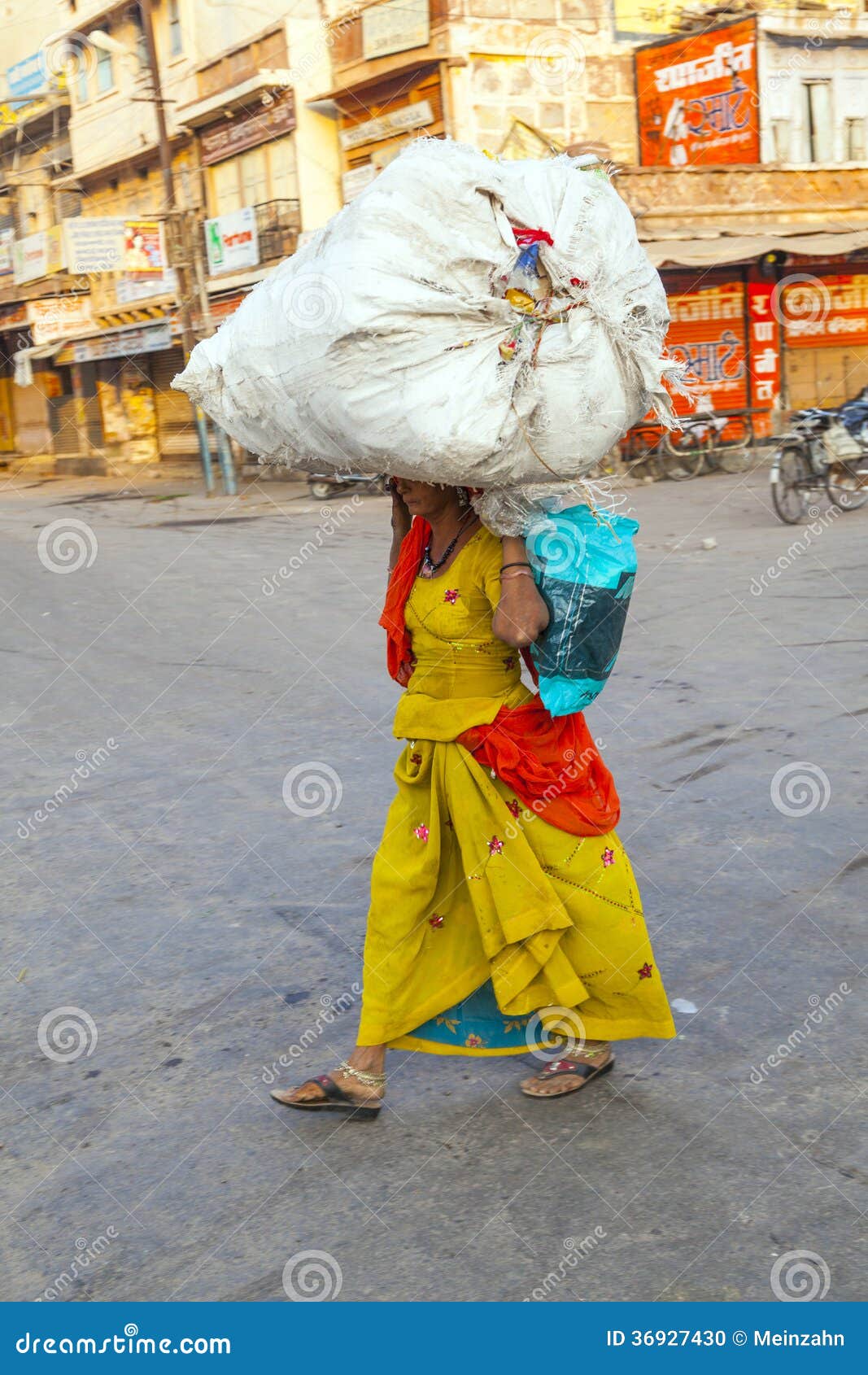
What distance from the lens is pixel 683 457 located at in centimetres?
1819

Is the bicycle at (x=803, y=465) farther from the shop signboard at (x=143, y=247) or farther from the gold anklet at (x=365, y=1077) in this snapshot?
the shop signboard at (x=143, y=247)

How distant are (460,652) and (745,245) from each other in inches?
682

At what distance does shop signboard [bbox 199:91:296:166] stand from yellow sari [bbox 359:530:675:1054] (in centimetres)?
2221

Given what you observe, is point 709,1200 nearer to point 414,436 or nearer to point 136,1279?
point 136,1279

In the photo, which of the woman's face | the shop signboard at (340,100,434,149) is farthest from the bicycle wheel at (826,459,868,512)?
the shop signboard at (340,100,434,149)

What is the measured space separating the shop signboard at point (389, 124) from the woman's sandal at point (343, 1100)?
65.8 ft

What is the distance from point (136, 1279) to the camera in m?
2.39

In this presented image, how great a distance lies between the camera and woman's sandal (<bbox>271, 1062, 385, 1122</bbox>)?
293cm

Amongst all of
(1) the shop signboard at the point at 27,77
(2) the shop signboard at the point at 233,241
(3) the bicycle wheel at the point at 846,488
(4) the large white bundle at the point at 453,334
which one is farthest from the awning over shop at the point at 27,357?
(4) the large white bundle at the point at 453,334

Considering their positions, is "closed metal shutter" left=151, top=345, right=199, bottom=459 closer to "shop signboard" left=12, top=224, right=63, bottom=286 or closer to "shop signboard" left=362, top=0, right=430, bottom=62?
"shop signboard" left=12, top=224, right=63, bottom=286

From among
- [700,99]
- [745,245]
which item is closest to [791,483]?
[745,245]

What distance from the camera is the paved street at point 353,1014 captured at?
2.44 meters

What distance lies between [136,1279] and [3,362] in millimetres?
37220

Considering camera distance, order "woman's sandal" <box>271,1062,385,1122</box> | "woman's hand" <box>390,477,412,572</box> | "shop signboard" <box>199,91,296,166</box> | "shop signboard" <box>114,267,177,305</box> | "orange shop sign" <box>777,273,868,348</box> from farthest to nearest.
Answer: "shop signboard" <box>114,267,177,305</box> → "shop signboard" <box>199,91,296,166</box> → "orange shop sign" <box>777,273,868,348</box> → "woman's hand" <box>390,477,412,572</box> → "woman's sandal" <box>271,1062,385,1122</box>
